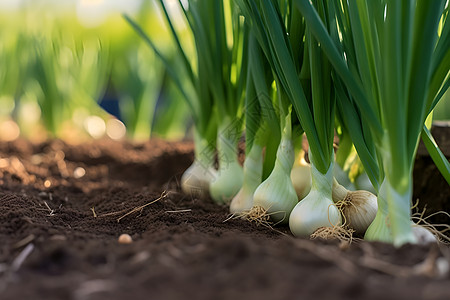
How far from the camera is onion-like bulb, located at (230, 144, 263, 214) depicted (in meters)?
1.43

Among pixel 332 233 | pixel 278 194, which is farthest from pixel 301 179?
pixel 332 233

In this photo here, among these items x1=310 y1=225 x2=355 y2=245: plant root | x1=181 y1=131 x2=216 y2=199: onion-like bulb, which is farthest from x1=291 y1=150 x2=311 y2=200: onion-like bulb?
x1=181 y1=131 x2=216 y2=199: onion-like bulb

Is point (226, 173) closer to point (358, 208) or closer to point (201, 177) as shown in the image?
point (201, 177)

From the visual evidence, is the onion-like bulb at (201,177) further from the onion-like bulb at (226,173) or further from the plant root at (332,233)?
the plant root at (332,233)

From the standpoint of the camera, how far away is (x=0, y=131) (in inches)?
150

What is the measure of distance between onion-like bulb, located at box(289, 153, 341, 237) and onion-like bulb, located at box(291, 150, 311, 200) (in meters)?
0.15

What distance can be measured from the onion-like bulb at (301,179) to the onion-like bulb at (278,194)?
0.08 metres

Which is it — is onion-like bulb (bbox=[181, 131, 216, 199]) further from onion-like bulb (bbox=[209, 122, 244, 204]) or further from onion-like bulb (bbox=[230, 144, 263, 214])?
onion-like bulb (bbox=[230, 144, 263, 214])

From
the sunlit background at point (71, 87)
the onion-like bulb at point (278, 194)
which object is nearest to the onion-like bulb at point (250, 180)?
the onion-like bulb at point (278, 194)

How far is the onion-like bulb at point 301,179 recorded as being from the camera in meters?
1.41

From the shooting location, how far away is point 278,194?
51.6 inches

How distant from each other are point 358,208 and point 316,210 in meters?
0.12

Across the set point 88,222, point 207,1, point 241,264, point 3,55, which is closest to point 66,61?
point 3,55

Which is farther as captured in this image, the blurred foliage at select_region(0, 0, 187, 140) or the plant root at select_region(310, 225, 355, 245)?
the blurred foliage at select_region(0, 0, 187, 140)
